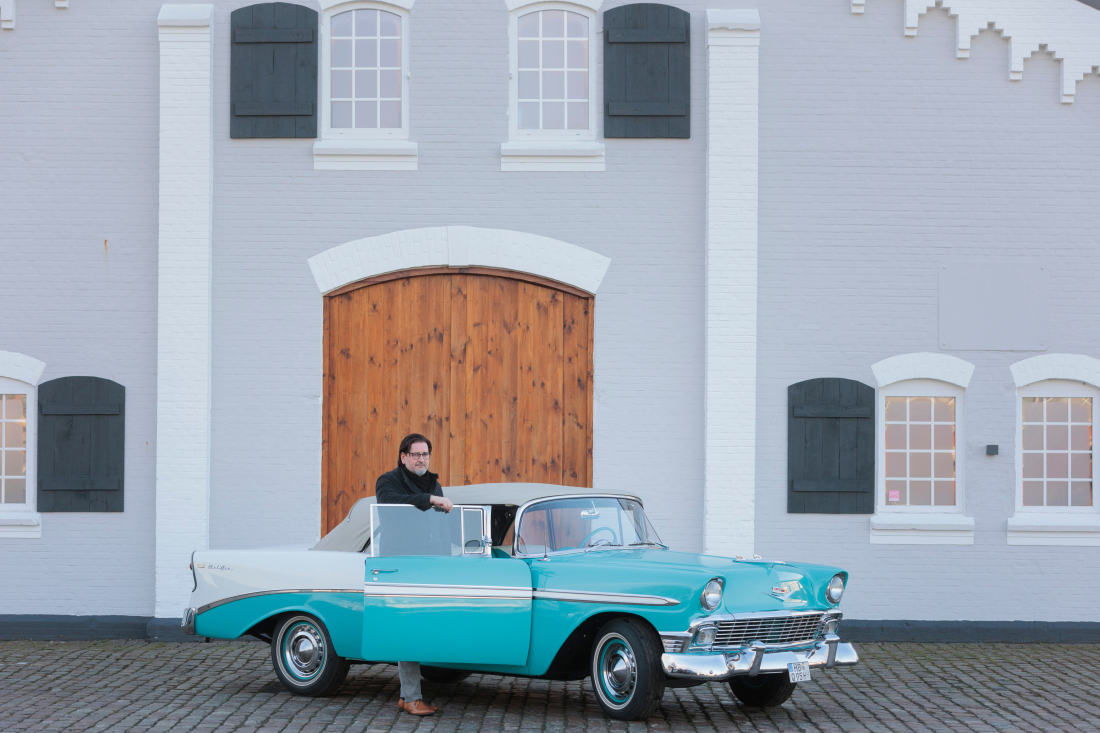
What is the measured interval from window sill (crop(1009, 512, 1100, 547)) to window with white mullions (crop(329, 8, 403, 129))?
715 cm

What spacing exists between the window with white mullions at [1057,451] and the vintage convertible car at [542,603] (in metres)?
4.99

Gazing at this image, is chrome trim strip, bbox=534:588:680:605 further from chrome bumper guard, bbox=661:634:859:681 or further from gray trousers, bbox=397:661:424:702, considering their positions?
gray trousers, bbox=397:661:424:702

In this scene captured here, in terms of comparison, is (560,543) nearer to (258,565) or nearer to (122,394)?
(258,565)

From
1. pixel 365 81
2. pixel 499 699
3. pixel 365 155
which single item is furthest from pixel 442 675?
pixel 365 81

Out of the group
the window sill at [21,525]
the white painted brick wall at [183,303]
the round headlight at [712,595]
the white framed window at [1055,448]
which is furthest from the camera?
the white framed window at [1055,448]

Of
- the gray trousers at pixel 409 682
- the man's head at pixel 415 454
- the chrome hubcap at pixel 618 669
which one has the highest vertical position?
the man's head at pixel 415 454

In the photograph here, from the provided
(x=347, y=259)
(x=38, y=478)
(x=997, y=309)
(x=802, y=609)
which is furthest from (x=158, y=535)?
(x=997, y=309)

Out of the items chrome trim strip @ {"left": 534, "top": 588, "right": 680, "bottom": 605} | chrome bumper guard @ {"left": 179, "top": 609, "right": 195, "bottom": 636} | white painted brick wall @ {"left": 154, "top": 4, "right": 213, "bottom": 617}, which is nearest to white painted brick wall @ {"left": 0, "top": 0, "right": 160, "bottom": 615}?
white painted brick wall @ {"left": 154, "top": 4, "right": 213, "bottom": 617}

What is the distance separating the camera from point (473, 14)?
11.1 metres

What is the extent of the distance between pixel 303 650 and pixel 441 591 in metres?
1.33

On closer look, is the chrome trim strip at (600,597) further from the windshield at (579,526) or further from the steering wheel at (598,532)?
the steering wheel at (598,532)

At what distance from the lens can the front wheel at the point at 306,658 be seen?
7477 millimetres

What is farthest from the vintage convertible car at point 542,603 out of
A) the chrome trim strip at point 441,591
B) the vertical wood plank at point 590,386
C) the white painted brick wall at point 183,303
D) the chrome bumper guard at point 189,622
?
the vertical wood plank at point 590,386

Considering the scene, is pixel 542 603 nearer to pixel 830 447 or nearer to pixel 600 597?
pixel 600 597
